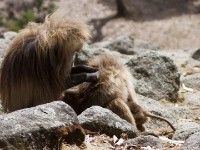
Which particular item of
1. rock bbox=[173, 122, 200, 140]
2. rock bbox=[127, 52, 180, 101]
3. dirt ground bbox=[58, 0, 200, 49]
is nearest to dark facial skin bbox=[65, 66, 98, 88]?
rock bbox=[173, 122, 200, 140]

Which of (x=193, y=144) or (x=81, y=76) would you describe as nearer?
(x=193, y=144)

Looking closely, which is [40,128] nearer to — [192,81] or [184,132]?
[184,132]

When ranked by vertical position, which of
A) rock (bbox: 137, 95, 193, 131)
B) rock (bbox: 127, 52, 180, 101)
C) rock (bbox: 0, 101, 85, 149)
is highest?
rock (bbox: 0, 101, 85, 149)

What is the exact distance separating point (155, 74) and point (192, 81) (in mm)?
1370

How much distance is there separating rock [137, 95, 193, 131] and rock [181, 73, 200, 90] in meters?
1.30

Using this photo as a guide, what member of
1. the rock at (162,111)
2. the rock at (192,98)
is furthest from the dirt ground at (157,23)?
the rock at (162,111)

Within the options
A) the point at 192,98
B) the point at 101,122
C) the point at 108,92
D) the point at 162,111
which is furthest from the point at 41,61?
the point at 192,98

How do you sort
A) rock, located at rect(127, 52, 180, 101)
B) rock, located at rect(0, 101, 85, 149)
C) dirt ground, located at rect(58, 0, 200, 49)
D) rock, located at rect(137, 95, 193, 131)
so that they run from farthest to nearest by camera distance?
dirt ground, located at rect(58, 0, 200, 49), rock, located at rect(127, 52, 180, 101), rock, located at rect(137, 95, 193, 131), rock, located at rect(0, 101, 85, 149)

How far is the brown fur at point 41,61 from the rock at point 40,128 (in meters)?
1.21

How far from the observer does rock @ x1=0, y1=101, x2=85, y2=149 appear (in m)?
3.29

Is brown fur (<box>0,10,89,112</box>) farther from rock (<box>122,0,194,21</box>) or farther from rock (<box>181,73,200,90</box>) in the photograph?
rock (<box>122,0,194,21</box>)

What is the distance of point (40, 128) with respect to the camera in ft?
11.2

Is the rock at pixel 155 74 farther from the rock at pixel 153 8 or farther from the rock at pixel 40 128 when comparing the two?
the rock at pixel 153 8

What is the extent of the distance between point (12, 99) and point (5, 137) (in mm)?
1768
